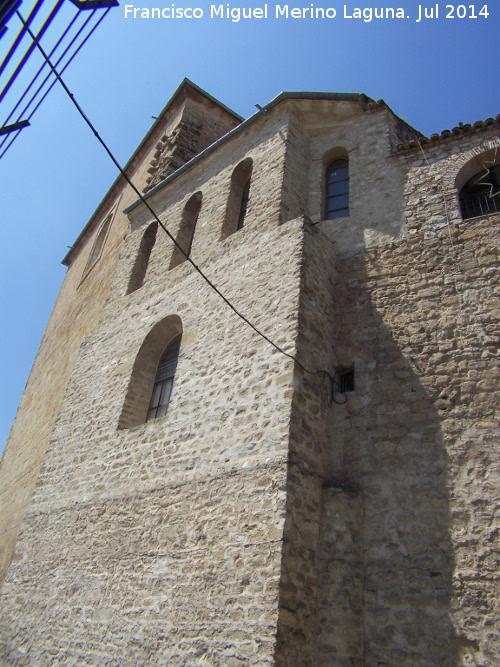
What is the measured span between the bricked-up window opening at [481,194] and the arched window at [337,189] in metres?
1.67

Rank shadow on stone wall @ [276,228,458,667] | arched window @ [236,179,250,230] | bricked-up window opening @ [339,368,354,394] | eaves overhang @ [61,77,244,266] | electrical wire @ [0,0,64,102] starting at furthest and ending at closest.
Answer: eaves overhang @ [61,77,244,266], arched window @ [236,179,250,230], bricked-up window opening @ [339,368,354,394], shadow on stone wall @ [276,228,458,667], electrical wire @ [0,0,64,102]

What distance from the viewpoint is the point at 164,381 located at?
812 centimetres

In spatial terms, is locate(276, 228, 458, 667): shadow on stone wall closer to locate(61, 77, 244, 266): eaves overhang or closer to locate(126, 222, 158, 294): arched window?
locate(126, 222, 158, 294): arched window

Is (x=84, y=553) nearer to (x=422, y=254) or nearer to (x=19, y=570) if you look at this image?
(x=19, y=570)

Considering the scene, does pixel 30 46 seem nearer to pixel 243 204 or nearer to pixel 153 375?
pixel 153 375

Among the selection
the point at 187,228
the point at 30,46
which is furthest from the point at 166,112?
the point at 30,46

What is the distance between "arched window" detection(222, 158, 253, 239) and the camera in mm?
8820

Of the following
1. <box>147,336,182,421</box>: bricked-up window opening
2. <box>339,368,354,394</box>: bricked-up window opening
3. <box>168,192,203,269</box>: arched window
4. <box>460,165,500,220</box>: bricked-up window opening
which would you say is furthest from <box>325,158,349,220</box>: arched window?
<box>147,336,182,421</box>: bricked-up window opening

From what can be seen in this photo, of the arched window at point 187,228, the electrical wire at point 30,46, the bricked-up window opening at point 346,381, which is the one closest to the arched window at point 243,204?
the arched window at point 187,228

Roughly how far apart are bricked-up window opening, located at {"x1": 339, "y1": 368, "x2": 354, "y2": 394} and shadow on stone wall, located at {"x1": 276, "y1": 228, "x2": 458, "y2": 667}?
13cm

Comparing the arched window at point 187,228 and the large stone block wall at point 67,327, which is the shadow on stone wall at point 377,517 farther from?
the large stone block wall at point 67,327

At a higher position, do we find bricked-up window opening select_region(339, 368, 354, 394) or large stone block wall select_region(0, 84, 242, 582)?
large stone block wall select_region(0, 84, 242, 582)

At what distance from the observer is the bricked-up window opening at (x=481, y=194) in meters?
6.98

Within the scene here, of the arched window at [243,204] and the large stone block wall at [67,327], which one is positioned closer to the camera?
the arched window at [243,204]
